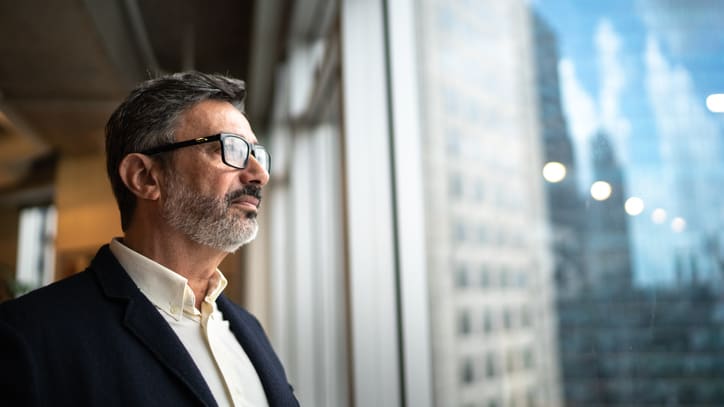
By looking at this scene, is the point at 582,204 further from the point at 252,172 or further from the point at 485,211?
the point at 252,172

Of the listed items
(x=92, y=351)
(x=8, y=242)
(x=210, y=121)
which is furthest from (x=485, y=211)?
(x=8, y=242)

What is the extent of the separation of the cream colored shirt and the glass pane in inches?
24.9

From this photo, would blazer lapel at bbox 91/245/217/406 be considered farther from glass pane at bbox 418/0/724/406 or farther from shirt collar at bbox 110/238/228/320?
glass pane at bbox 418/0/724/406

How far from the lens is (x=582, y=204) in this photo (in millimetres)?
1188

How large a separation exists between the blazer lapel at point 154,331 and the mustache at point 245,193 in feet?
0.83

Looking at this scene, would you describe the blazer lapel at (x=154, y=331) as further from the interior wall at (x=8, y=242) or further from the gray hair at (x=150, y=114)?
the interior wall at (x=8, y=242)

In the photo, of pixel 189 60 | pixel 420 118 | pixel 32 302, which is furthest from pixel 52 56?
pixel 32 302

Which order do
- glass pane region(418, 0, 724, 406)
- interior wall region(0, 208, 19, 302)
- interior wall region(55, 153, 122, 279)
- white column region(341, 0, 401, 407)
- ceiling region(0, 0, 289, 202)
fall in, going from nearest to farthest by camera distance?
glass pane region(418, 0, 724, 406) < white column region(341, 0, 401, 407) < ceiling region(0, 0, 289, 202) < interior wall region(0, 208, 19, 302) < interior wall region(55, 153, 122, 279)

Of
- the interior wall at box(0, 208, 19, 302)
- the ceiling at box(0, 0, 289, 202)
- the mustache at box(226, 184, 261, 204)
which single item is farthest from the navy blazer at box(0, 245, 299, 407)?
the interior wall at box(0, 208, 19, 302)

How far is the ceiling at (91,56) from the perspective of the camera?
3.32 m

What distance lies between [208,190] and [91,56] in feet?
9.49

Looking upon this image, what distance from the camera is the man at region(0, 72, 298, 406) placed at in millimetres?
984

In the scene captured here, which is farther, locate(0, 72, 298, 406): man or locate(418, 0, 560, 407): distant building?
locate(418, 0, 560, 407): distant building

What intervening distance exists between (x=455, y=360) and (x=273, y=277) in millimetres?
3983
